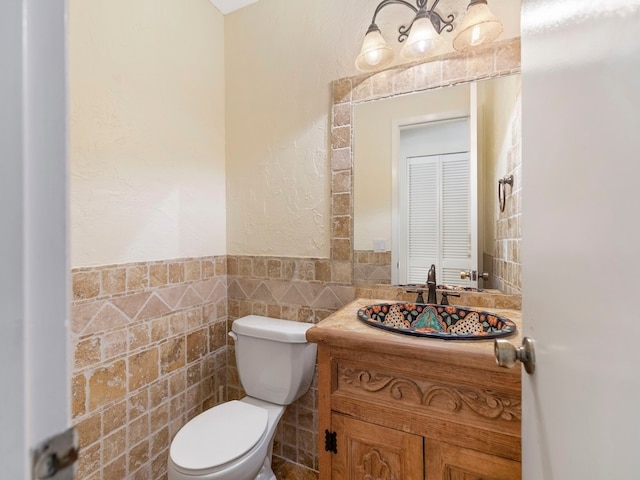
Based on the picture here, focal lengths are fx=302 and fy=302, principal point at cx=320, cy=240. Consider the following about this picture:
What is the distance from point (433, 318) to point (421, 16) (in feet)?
4.30

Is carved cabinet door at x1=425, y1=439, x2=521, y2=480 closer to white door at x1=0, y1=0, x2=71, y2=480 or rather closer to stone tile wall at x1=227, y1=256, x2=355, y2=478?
stone tile wall at x1=227, y1=256, x2=355, y2=478

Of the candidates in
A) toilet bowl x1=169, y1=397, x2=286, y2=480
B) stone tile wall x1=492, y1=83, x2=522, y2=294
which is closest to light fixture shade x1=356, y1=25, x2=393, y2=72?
stone tile wall x1=492, y1=83, x2=522, y2=294

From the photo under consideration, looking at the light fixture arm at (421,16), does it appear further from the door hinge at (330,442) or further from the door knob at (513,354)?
the door hinge at (330,442)

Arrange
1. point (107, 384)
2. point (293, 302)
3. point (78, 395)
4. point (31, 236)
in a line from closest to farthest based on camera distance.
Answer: point (31, 236), point (78, 395), point (107, 384), point (293, 302)

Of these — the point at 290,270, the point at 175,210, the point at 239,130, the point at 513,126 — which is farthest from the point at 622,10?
the point at 239,130

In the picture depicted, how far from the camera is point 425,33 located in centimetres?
131

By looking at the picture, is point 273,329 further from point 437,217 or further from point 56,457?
point 56,457

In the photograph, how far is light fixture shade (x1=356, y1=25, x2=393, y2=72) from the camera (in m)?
1.39

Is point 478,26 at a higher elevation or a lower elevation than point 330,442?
higher

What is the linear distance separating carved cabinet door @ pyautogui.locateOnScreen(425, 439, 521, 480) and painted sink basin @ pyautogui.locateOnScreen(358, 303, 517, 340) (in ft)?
1.16

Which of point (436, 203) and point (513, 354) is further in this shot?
point (436, 203)

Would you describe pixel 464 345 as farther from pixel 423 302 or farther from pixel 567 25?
pixel 567 25

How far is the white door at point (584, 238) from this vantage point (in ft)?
1.10

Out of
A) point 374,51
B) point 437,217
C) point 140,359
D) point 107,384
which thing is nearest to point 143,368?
point 140,359
